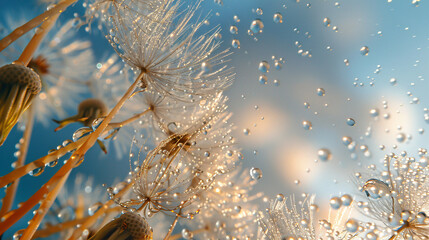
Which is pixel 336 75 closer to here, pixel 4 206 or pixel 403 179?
pixel 403 179

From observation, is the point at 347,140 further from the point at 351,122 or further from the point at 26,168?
the point at 26,168

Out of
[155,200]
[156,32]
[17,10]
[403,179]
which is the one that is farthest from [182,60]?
[403,179]

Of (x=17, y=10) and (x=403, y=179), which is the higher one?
(x=17, y=10)

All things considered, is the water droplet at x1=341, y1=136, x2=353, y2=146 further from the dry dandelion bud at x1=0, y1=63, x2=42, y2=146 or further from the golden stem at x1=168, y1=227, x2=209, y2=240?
the dry dandelion bud at x1=0, y1=63, x2=42, y2=146

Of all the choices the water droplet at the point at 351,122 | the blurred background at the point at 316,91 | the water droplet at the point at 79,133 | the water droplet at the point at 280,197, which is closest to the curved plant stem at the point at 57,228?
the water droplet at the point at 79,133

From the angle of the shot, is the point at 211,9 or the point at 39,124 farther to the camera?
the point at 211,9

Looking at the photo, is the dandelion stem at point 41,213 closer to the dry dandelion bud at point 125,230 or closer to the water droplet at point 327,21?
the dry dandelion bud at point 125,230
